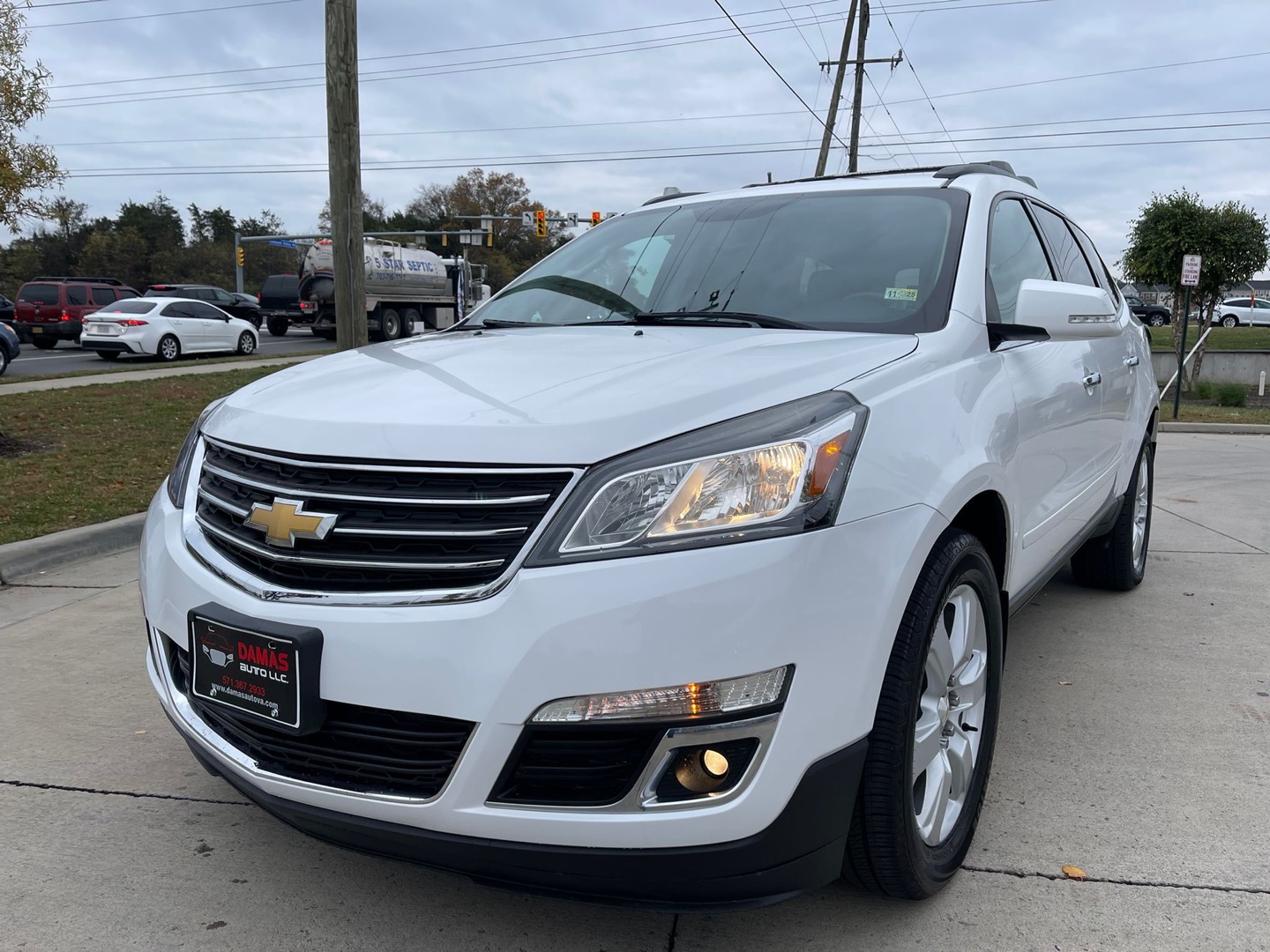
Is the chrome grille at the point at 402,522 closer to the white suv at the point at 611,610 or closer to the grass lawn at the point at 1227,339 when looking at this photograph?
the white suv at the point at 611,610

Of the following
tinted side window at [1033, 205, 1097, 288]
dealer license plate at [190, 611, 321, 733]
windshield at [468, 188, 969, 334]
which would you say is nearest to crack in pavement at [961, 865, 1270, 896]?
windshield at [468, 188, 969, 334]

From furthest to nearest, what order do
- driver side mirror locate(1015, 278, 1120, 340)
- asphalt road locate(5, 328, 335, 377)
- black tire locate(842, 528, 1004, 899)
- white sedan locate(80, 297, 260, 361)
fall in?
white sedan locate(80, 297, 260, 361) → asphalt road locate(5, 328, 335, 377) → driver side mirror locate(1015, 278, 1120, 340) → black tire locate(842, 528, 1004, 899)

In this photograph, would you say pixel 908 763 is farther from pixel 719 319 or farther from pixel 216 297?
pixel 216 297

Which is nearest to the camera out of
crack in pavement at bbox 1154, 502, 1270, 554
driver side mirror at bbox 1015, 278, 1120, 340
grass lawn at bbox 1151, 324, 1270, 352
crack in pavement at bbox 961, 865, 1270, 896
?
crack in pavement at bbox 961, 865, 1270, 896

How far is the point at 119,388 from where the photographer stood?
1420 centimetres

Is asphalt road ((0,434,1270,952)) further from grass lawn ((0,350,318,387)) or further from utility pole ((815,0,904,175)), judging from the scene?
utility pole ((815,0,904,175))

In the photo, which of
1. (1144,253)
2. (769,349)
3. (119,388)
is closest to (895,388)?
(769,349)

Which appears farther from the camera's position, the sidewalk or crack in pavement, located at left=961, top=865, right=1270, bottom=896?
the sidewalk

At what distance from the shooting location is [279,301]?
34.0 meters

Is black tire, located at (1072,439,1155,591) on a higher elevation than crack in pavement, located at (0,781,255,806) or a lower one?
higher

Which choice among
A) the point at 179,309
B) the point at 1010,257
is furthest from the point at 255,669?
the point at 179,309

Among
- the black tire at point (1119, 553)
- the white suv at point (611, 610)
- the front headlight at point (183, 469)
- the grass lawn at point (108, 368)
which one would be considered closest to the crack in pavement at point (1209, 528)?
the black tire at point (1119, 553)

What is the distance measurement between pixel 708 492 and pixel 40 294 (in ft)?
97.9

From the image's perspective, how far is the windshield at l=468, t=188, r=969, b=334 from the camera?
3004mm
